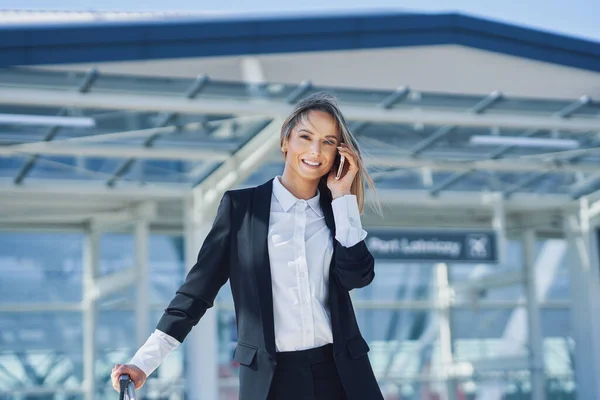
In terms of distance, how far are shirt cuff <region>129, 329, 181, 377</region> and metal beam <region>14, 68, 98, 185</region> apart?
7.44 m

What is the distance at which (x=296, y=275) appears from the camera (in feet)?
8.39

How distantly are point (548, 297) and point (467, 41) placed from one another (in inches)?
293

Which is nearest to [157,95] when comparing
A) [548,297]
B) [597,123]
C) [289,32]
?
[289,32]

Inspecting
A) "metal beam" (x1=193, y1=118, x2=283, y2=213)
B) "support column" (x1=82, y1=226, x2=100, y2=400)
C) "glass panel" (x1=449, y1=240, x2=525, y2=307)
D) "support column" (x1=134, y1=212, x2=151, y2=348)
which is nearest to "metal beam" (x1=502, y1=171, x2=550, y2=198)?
"glass panel" (x1=449, y1=240, x2=525, y2=307)

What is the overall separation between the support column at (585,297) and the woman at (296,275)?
14.0 m

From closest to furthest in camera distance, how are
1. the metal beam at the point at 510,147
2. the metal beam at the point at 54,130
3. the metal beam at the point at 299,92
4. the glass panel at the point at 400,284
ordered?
the metal beam at the point at 54,130 → the metal beam at the point at 299,92 → the metal beam at the point at 510,147 → the glass panel at the point at 400,284

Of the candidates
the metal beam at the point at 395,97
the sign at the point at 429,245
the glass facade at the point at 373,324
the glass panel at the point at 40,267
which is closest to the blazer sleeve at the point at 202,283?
the metal beam at the point at 395,97

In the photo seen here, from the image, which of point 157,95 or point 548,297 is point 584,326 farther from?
point 157,95

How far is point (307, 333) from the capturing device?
251 centimetres

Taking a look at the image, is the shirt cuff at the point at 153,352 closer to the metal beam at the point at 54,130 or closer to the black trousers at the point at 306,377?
the black trousers at the point at 306,377

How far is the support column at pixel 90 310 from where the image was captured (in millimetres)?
15109

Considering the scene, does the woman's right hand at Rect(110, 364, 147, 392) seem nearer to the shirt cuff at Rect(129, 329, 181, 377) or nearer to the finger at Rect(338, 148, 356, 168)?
the shirt cuff at Rect(129, 329, 181, 377)

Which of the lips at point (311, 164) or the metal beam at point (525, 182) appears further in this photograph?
the metal beam at point (525, 182)

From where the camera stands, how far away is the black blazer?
8.16 ft
